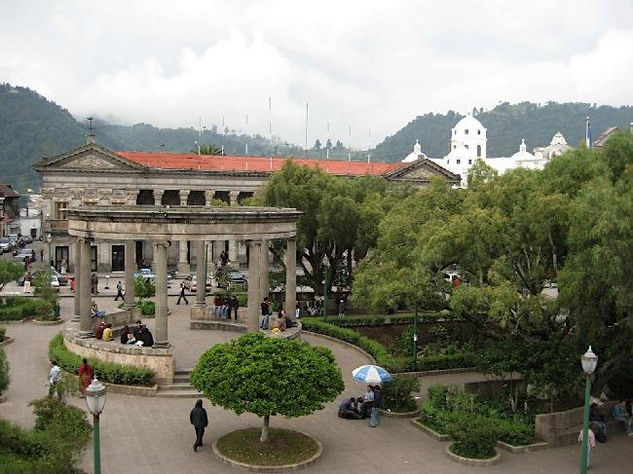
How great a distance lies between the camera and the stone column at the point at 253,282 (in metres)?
27.3

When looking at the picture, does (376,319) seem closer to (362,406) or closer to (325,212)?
(325,212)

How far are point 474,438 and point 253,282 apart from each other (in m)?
11.1

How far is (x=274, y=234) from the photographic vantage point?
2867 cm

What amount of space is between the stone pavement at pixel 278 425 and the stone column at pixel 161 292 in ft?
8.57

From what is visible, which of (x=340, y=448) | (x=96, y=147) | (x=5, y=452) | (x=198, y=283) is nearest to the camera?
(x=5, y=452)

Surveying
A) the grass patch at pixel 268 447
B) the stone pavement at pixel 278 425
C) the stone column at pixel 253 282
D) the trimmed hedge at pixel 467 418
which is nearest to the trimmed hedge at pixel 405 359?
the stone pavement at pixel 278 425

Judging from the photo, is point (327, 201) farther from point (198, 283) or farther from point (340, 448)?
point (340, 448)

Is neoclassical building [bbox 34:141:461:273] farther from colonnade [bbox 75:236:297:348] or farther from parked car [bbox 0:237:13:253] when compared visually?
colonnade [bbox 75:236:297:348]

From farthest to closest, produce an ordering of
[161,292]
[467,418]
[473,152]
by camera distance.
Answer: [473,152]
[161,292]
[467,418]

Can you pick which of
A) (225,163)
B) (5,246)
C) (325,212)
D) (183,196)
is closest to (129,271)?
(325,212)

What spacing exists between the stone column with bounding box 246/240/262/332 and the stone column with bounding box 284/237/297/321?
378 cm

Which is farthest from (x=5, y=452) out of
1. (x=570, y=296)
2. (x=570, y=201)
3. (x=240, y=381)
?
(x=570, y=201)

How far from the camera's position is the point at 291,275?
31672 millimetres

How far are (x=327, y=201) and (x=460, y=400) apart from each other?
64.1 feet
